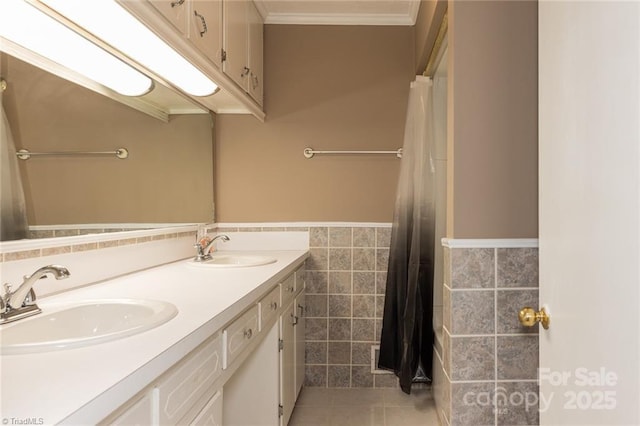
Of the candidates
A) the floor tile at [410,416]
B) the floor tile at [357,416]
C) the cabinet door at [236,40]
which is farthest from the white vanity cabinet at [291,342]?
the cabinet door at [236,40]

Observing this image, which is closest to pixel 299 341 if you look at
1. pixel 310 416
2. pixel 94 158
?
pixel 310 416

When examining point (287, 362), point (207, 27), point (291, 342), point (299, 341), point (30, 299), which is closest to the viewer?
point (30, 299)

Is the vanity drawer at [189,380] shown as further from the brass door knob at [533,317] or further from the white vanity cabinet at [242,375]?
the brass door knob at [533,317]

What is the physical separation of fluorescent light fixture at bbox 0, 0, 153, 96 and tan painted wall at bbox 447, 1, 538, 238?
4.14 ft

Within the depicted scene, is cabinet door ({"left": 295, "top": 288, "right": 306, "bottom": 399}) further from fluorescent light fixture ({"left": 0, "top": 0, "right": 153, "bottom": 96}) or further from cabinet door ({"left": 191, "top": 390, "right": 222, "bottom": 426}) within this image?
fluorescent light fixture ({"left": 0, "top": 0, "right": 153, "bottom": 96})

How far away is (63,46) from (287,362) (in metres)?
1.55

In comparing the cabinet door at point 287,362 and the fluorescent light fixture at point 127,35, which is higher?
the fluorescent light fixture at point 127,35

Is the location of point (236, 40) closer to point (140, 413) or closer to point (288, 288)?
point (288, 288)

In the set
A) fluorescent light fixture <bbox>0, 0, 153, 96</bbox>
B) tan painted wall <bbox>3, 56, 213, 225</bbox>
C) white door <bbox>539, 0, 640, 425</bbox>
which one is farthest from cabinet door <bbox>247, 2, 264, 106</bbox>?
white door <bbox>539, 0, 640, 425</bbox>

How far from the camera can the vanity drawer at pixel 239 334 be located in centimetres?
104

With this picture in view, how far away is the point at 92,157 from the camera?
137 centimetres

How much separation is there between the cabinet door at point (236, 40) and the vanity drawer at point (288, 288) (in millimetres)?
1028

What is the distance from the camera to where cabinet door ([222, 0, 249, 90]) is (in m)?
1.72

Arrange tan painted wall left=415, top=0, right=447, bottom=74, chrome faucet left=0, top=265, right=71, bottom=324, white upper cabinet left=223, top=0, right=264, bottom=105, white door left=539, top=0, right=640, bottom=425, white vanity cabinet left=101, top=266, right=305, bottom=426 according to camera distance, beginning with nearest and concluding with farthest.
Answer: white door left=539, top=0, right=640, bottom=425
white vanity cabinet left=101, top=266, right=305, bottom=426
chrome faucet left=0, top=265, right=71, bottom=324
tan painted wall left=415, top=0, right=447, bottom=74
white upper cabinet left=223, top=0, right=264, bottom=105
